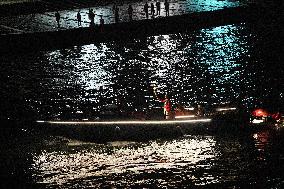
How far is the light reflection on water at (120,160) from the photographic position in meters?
19.5

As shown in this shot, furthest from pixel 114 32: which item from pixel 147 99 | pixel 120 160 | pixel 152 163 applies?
pixel 152 163

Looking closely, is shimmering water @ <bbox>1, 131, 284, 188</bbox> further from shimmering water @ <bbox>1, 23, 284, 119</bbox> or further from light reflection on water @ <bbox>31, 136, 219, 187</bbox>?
shimmering water @ <bbox>1, 23, 284, 119</bbox>

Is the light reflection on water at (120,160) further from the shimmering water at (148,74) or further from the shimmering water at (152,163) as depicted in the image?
the shimmering water at (148,74)

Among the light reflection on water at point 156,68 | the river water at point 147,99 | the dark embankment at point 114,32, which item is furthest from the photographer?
the dark embankment at point 114,32

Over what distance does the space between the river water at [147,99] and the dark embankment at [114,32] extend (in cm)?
173

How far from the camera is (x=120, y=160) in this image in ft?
68.5

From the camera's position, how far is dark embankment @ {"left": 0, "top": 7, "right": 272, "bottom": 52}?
45938 millimetres

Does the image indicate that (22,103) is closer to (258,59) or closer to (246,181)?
(246,181)

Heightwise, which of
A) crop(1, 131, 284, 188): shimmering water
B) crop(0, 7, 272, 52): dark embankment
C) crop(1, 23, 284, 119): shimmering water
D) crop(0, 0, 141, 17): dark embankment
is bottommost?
crop(1, 131, 284, 188): shimmering water

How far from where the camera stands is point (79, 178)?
1939 cm

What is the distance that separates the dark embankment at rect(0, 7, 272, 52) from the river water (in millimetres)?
1730

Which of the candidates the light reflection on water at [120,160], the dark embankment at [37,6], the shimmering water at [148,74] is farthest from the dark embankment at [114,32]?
the light reflection on water at [120,160]

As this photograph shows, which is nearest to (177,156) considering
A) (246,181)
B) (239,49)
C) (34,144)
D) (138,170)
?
(138,170)

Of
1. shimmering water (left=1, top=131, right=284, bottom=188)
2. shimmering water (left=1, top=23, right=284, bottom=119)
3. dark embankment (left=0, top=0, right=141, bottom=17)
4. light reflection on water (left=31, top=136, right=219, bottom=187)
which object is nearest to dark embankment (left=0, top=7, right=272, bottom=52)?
shimmering water (left=1, top=23, right=284, bottom=119)
